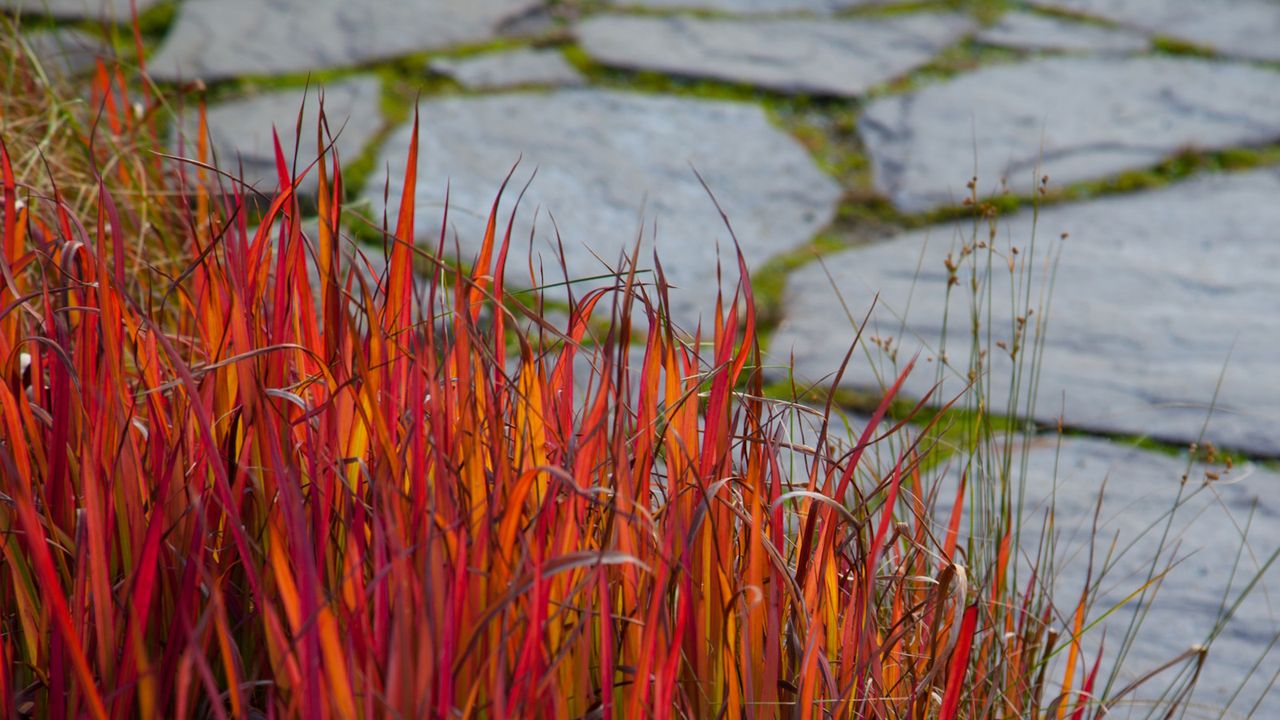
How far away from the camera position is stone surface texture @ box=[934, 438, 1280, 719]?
107 cm

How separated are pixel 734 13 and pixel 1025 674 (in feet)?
7.18

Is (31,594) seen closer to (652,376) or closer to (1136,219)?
(652,376)

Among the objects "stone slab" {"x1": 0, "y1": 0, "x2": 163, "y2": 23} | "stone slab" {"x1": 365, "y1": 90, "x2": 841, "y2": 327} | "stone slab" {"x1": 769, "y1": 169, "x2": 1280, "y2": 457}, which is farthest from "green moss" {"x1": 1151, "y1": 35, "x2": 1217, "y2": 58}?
"stone slab" {"x1": 0, "y1": 0, "x2": 163, "y2": 23}

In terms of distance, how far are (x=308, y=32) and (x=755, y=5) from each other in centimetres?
107

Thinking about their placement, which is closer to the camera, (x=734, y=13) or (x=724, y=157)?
(x=724, y=157)

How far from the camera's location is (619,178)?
204 centimetres

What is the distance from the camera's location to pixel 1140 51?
8.59 feet

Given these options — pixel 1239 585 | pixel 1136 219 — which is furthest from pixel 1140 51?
pixel 1239 585

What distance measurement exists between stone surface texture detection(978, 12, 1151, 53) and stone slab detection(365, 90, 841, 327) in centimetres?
74

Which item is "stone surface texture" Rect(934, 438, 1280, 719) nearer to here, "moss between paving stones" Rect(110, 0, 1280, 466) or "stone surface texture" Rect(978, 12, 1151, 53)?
"moss between paving stones" Rect(110, 0, 1280, 466)

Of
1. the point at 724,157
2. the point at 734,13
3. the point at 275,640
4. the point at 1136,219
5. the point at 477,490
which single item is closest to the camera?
the point at 275,640

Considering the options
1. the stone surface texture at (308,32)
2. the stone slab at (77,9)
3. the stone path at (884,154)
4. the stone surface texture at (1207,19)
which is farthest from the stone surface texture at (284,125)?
the stone surface texture at (1207,19)

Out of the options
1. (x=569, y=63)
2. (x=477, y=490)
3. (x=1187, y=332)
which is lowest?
(x=1187, y=332)

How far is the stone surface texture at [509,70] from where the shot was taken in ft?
7.76
